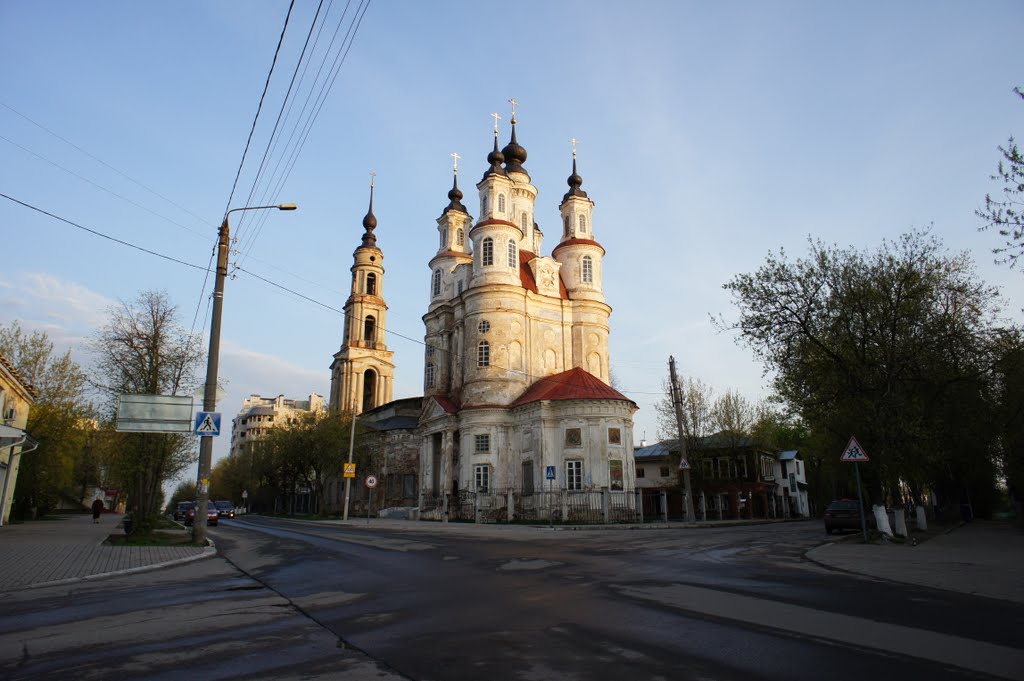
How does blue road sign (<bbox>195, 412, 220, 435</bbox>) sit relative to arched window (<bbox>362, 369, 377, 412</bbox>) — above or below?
below

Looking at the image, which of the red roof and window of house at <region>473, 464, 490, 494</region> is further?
window of house at <region>473, 464, 490, 494</region>

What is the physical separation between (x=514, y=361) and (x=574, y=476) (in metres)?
9.26

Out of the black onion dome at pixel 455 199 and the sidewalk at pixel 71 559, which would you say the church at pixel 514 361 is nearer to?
the black onion dome at pixel 455 199

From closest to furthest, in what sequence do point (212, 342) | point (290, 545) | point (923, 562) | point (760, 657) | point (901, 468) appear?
point (760, 657), point (923, 562), point (212, 342), point (290, 545), point (901, 468)

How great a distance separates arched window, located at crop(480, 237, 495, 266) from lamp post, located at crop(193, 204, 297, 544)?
88.7 feet

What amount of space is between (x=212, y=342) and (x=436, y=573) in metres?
9.95

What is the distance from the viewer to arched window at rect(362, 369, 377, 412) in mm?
70625

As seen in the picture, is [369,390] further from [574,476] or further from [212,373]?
[212,373]

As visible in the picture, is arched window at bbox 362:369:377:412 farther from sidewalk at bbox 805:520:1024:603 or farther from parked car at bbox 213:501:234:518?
sidewalk at bbox 805:520:1024:603

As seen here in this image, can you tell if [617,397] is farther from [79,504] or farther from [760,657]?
[79,504]

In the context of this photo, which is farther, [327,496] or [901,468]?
[327,496]

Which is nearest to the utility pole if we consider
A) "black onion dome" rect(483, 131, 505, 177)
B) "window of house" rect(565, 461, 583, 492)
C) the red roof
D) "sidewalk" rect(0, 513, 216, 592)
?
the red roof

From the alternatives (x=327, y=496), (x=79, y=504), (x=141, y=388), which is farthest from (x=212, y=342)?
(x=79, y=504)

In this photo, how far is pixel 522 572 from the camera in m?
12.1
